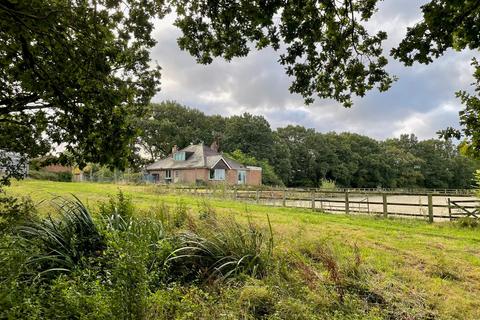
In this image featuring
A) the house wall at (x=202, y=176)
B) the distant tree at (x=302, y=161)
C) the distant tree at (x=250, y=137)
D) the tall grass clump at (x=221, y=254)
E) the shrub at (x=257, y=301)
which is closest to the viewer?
the shrub at (x=257, y=301)

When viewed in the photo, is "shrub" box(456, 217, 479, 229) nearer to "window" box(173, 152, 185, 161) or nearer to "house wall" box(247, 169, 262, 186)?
"house wall" box(247, 169, 262, 186)

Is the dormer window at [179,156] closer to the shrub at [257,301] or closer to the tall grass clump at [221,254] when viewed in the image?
the tall grass clump at [221,254]

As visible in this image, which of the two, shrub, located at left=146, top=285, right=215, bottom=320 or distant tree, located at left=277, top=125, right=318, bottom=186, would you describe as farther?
distant tree, located at left=277, top=125, right=318, bottom=186

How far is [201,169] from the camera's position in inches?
1805

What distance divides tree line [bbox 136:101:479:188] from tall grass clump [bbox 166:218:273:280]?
50.0 m

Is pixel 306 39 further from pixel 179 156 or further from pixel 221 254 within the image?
pixel 179 156

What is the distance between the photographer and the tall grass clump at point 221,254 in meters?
4.88

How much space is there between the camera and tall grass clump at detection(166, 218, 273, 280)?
4.88m

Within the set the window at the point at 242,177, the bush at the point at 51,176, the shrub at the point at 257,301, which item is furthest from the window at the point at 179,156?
the shrub at the point at 257,301

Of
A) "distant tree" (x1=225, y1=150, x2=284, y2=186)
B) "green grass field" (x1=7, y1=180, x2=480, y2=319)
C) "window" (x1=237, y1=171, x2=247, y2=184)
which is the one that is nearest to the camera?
"green grass field" (x1=7, y1=180, x2=480, y2=319)

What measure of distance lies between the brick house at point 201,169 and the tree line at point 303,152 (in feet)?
21.4

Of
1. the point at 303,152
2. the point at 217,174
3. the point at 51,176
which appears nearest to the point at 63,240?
the point at 217,174

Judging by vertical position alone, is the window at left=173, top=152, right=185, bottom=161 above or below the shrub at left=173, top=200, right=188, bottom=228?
above

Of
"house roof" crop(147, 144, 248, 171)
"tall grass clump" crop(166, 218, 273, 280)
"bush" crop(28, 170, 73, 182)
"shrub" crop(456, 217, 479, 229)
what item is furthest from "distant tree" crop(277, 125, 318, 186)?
"tall grass clump" crop(166, 218, 273, 280)
